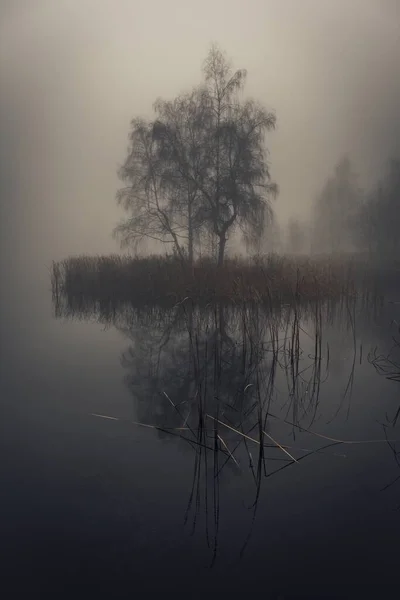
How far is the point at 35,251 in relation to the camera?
1099 inches

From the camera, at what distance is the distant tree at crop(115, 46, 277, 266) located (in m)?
9.53

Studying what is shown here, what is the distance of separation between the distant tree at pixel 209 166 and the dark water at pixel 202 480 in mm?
6042

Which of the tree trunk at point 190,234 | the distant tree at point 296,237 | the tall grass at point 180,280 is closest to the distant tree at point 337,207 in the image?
the distant tree at point 296,237

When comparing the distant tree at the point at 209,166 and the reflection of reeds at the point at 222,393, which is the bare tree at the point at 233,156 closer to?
the distant tree at the point at 209,166

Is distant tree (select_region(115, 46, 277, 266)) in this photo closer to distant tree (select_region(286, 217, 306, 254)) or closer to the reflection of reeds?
the reflection of reeds

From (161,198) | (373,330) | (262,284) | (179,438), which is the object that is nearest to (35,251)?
(161,198)

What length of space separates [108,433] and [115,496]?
2.22ft

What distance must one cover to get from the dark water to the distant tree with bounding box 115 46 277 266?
6042 millimetres

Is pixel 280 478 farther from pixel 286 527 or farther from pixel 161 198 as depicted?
pixel 161 198

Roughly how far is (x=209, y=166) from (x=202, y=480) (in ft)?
27.8

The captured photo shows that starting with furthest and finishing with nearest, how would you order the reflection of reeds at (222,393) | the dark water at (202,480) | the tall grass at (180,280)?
the tall grass at (180,280), the reflection of reeds at (222,393), the dark water at (202,480)

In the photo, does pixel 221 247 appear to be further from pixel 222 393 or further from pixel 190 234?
pixel 222 393

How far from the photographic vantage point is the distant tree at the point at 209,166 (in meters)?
9.53

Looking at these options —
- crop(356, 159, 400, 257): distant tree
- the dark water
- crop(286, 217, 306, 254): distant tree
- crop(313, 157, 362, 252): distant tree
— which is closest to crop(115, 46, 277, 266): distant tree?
the dark water
